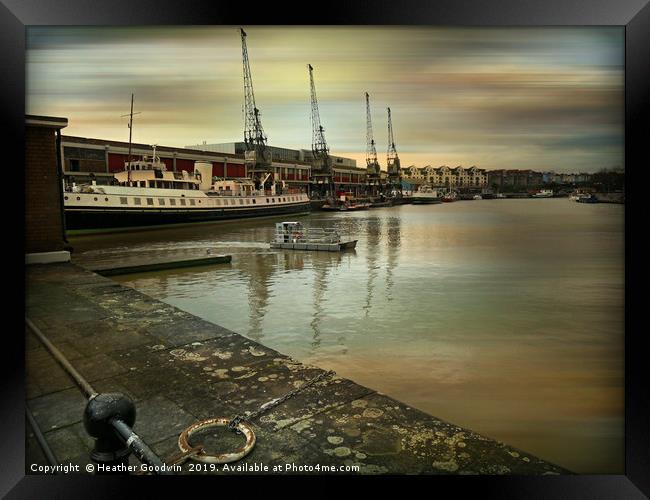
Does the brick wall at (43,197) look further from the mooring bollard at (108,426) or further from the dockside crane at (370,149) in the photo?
the mooring bollard at (108,426)

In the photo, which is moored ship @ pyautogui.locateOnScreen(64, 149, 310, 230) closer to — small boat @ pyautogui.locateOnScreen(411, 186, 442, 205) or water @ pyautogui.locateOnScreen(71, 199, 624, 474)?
water @ pyautogui.locateOnScreen(71, 199, 624, 474)

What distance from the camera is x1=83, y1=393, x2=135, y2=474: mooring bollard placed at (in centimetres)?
157

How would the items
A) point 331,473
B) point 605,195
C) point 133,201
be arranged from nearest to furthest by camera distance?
1. point 331,473
2. point 605,195
3. point 133,201

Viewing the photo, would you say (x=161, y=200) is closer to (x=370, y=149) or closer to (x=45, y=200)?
(x=45, y=200)

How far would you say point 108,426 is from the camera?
1.60m

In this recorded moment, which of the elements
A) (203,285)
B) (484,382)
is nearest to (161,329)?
(484,382)

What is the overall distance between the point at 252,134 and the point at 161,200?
13.5 metres

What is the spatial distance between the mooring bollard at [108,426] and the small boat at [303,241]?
32.7ft

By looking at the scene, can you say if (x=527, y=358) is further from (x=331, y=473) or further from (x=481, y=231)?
(x=481, y=231)

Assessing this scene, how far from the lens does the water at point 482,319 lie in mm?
2570

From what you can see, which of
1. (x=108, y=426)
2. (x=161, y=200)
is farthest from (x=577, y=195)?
(x=161, y=200)

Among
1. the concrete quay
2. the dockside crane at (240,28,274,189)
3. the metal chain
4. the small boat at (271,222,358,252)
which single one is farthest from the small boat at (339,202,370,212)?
the metal chain

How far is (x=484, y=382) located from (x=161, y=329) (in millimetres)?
2510
